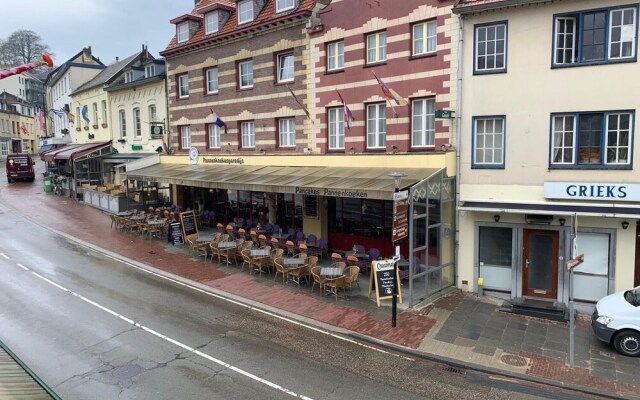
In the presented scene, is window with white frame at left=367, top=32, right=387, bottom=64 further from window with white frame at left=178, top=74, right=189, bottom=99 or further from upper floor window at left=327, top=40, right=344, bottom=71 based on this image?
window with white frame at left=178, top=74, right=189, bottom=99

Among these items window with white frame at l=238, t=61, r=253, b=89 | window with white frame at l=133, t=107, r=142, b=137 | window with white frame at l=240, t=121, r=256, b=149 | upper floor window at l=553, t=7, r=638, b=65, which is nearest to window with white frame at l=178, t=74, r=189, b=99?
window with white frame at l=238, t=61, r=253, b=89

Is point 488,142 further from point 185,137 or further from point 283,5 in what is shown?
point 185,137

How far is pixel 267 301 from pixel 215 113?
12.1 meters

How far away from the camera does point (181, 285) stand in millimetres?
15320

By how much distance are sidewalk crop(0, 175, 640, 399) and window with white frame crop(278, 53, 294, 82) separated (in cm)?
844

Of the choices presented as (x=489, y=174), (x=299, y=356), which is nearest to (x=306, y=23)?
(x=489, y=174)

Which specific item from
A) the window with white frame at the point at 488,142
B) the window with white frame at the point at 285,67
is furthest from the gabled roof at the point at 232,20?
the window with white frame at the point at 488,142

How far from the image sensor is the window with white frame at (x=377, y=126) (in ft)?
55.0

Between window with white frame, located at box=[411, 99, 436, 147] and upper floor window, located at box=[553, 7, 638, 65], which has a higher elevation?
upper floor window, located at box=[553, 7, 638, 65]

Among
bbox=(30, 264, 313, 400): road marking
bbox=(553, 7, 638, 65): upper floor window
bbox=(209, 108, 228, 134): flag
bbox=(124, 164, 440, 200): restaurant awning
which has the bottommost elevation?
bbox=(30, 264, 313, 400): road marking

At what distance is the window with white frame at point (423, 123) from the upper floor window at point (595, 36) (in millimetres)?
3932

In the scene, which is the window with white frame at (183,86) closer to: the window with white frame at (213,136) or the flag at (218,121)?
the window with white frame at (213,136)

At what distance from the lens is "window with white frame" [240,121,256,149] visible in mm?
21906

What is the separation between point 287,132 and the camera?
20328 mm
